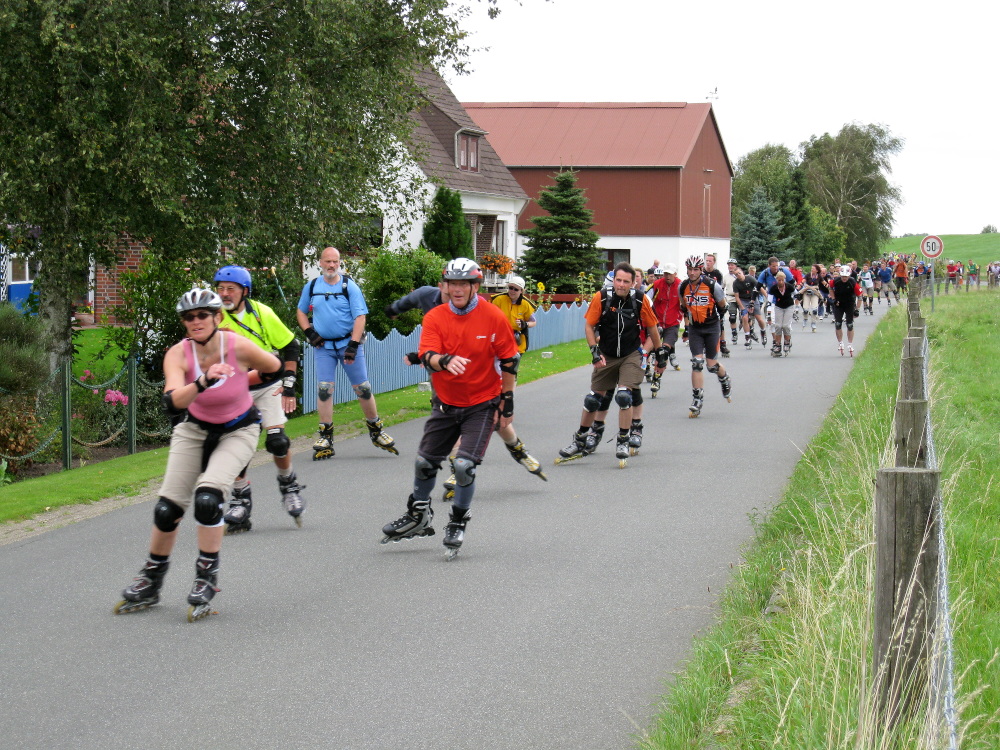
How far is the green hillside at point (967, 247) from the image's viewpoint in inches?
6363

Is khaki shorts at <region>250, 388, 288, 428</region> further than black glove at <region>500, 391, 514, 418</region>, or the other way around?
khaki shorts at <region>250, 388, 288, 428</region>

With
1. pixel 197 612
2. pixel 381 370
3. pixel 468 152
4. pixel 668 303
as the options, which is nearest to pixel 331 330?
pixel 668 303

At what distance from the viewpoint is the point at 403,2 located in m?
15.9

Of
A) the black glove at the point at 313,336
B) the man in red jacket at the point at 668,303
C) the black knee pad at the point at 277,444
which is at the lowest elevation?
the black knee pad at the point at 277,444

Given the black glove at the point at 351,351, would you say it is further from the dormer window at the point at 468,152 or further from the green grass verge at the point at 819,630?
the dormer window at the point at 468,152

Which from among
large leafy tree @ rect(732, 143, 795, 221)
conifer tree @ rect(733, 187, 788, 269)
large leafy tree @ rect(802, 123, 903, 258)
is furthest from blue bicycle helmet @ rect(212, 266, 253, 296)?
large leafy tree @ rect(802, 123, 903, 258)

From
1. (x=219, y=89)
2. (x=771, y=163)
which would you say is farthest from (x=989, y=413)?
(x=771, y=163)

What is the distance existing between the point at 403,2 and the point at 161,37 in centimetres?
364

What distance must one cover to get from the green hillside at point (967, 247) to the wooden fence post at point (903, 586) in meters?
157

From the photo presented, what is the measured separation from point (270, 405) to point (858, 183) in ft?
306

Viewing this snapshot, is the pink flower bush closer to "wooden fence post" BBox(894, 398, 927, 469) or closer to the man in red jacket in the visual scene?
the man in red jacket

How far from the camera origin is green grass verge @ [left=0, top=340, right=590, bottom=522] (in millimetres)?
10109

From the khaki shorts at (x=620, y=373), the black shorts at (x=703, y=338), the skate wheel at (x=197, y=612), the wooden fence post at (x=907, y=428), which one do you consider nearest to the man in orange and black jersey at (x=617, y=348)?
the khaki shorts at (x=620, y=373)

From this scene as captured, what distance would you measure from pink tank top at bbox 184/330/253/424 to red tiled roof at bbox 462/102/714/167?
58534 mm
